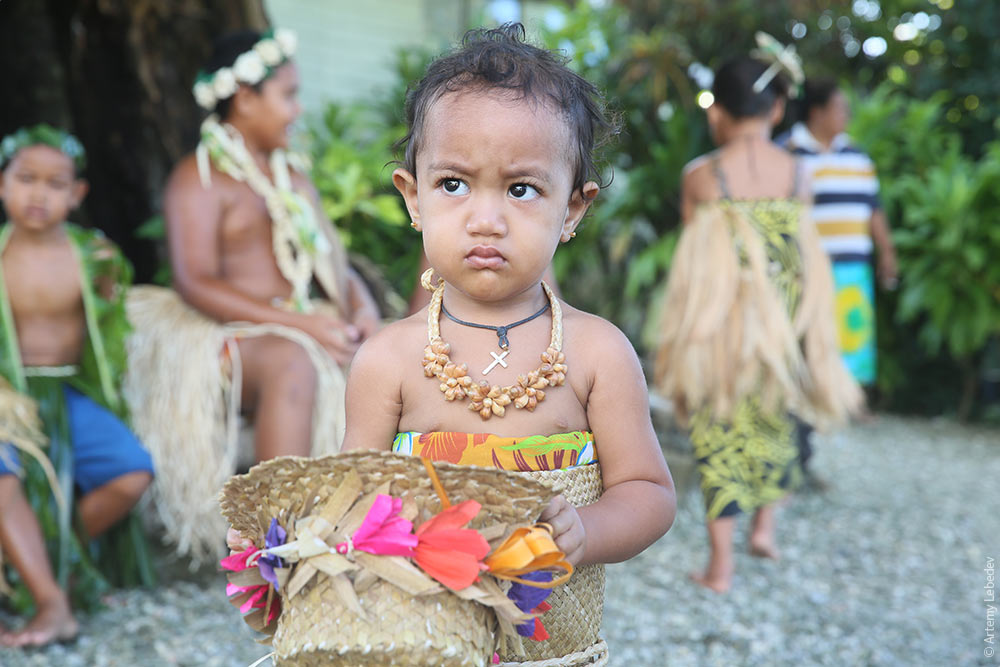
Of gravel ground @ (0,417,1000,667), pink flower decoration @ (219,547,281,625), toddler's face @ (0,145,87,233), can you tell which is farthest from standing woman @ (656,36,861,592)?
pink flower decoration @ (219,547,281,625)

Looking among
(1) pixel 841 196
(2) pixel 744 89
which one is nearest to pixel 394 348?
(2) pixel 744 89

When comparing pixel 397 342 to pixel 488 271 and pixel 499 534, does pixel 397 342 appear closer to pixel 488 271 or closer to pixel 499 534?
pixel 488 271

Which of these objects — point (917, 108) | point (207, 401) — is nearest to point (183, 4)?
point (207, 401)

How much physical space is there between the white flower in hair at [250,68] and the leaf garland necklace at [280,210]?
0.20 m

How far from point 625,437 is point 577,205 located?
0.37 metres

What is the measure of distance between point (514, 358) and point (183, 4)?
3.62 m

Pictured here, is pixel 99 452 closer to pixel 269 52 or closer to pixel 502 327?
pixel 269 52

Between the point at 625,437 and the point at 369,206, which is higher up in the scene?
the point at 369,206

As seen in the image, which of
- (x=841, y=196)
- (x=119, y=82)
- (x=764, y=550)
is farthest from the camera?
(x=841, y=196)

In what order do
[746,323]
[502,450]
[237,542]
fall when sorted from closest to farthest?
[237,542], [502,450], [746,323]

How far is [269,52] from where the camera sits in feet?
11.2

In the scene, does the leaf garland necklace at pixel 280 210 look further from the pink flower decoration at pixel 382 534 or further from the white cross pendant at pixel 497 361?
the pink flower decoration at pixel 382 534

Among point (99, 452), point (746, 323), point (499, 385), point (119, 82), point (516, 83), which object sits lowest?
point (99, 452)

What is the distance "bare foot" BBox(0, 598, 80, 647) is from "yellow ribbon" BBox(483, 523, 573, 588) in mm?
2025
